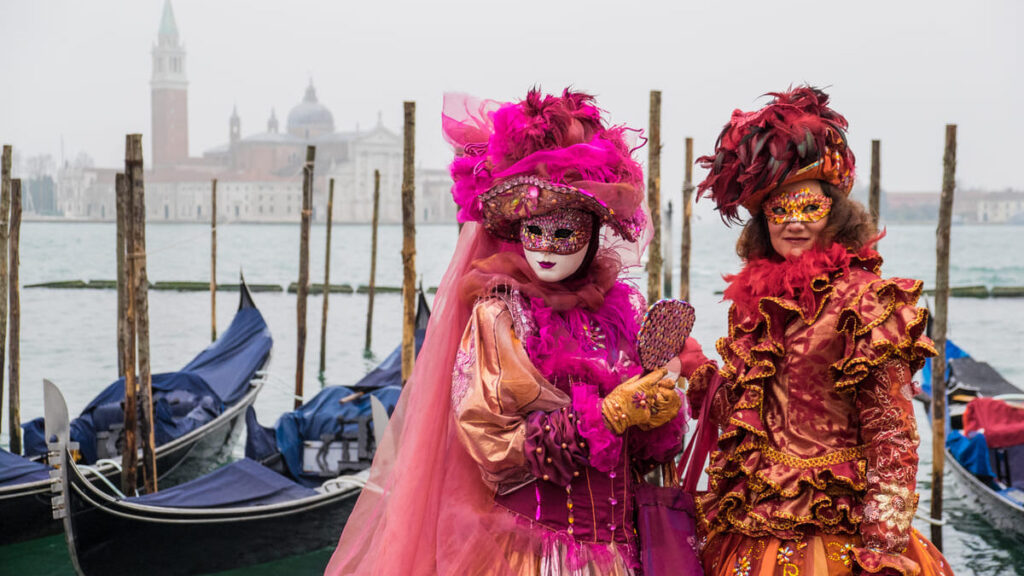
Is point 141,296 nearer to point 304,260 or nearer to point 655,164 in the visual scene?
point 304,260

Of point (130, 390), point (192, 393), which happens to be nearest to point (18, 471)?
point (130, 390)

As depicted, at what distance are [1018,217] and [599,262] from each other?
71.4 m

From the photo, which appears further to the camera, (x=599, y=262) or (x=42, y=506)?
(x=42, y=506)

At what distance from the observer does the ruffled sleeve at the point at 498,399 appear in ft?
6.23

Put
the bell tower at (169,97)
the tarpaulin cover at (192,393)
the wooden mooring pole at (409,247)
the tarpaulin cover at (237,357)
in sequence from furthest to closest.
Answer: the bell tower at (169,97) → the tarpaulin cover at (237,357) → the wooden mooring pole at (409,247) → the tarpaulin cover at (192,393)

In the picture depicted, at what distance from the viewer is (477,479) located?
2.01 m

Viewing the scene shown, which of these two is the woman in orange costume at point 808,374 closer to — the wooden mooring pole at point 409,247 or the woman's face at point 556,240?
the woman's face at point 556,240

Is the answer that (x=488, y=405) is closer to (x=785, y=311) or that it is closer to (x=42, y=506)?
(x=785, y=311)

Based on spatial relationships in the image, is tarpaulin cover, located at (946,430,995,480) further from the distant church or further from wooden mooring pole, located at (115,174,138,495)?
the distant church

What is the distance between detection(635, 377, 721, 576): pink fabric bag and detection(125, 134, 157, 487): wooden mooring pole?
3.50 meters

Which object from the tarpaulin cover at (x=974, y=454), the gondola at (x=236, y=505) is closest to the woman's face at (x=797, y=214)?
the gondola at (x=236, y=505)

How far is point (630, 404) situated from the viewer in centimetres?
185

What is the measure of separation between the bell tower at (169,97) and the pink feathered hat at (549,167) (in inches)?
3426

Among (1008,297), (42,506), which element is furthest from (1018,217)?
(42,506)
